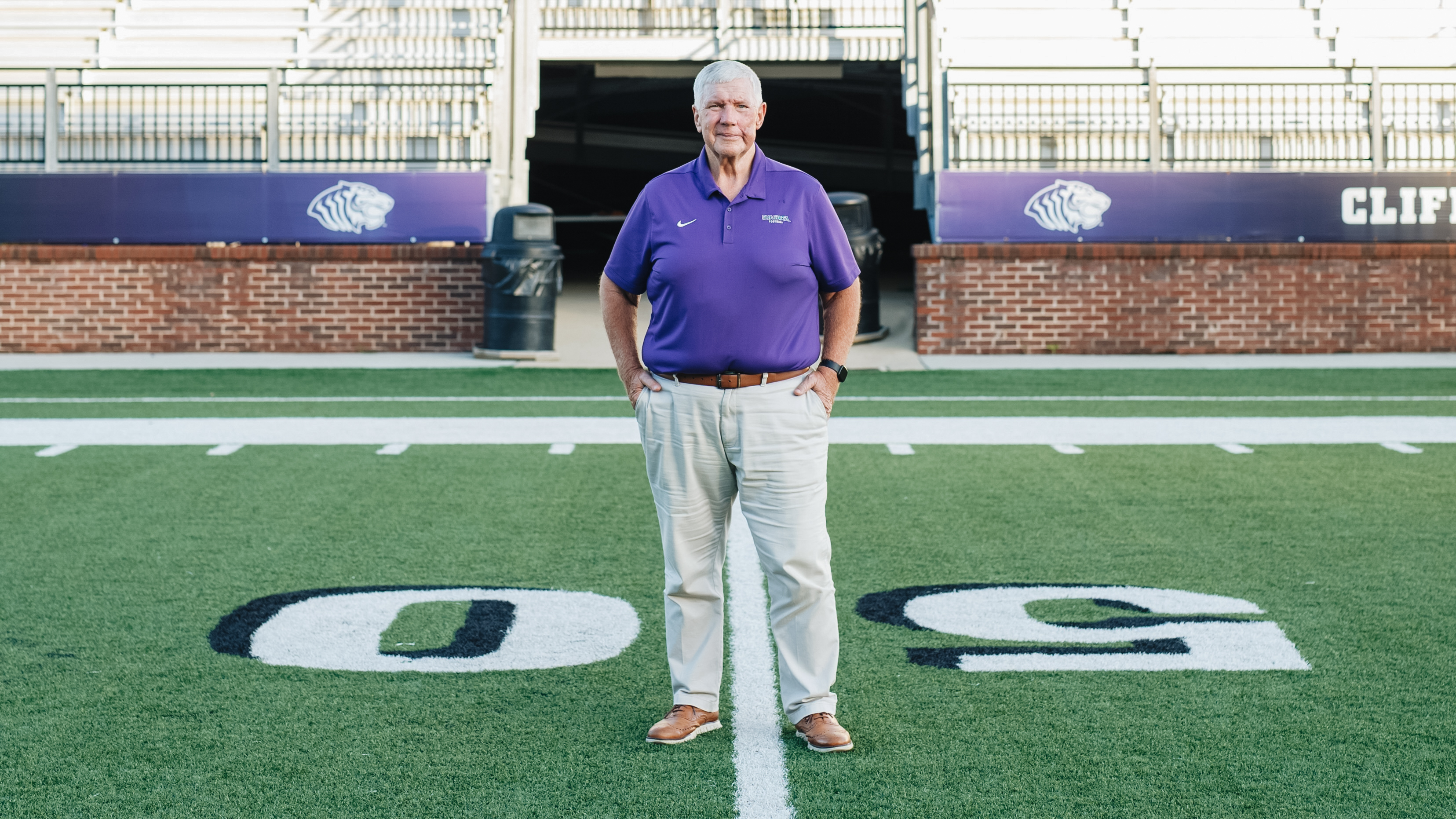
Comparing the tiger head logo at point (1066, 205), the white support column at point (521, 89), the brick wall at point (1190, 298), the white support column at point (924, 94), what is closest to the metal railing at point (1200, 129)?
the white support column at point (924, 94)

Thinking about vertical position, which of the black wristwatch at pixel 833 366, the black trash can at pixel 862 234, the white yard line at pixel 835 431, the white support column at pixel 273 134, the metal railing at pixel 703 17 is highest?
the metal railing at pixel 703 17

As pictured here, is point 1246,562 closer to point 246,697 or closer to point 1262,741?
point 1262,741

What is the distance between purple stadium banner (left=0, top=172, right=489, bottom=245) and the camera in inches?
622

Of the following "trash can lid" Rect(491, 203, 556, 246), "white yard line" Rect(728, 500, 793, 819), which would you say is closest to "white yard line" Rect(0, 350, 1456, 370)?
"trash can lid" Rect(491, 203, 556, 246)

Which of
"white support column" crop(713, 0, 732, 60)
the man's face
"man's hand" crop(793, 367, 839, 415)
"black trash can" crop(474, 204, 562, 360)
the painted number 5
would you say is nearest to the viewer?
the man's face

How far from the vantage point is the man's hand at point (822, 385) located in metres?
3.62

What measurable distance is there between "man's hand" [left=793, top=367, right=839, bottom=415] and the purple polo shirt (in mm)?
44

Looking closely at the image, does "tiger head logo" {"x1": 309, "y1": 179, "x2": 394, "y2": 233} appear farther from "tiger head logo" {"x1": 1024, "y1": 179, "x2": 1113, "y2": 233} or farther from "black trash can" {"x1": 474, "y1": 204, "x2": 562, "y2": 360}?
"tiger head logo" {"x1": 1024, "y1": 179, "x2": 1113, "y2": 233}

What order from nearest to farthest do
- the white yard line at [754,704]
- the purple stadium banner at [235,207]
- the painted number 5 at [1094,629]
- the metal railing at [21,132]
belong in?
the white yard line at [754,704] → the painted number 5 at [1094,629] → the purple stadium banner at [235,207] → the metal railing at [21,132]

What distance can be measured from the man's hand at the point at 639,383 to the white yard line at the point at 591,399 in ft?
26.1

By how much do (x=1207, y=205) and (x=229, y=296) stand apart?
10.5m

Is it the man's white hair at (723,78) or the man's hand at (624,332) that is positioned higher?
the man's white hair at (723,78)

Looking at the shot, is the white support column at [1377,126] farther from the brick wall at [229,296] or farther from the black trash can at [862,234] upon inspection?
the brick wall at [229,296]

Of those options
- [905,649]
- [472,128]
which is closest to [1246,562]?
[905,649]
